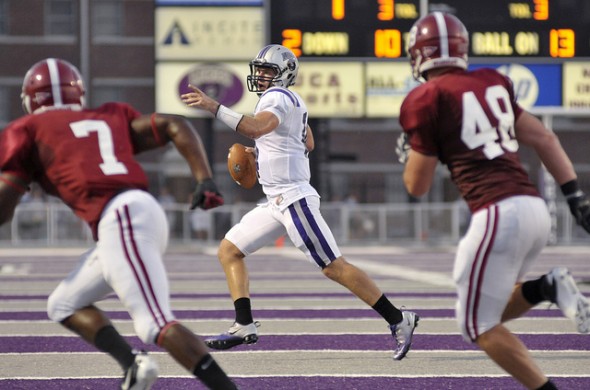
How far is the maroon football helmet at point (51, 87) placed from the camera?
15.1ft

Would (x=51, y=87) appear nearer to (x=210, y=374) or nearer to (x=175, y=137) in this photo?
(x=175, y=137)

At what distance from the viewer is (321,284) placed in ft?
41.0

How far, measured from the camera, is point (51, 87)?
4594mm

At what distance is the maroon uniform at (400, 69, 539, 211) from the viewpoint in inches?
171

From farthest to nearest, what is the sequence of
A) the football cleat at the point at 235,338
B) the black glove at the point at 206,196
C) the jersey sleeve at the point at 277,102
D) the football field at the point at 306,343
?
1. the football cleat at the point at 235,338
2. the jersey sleeve at the point at 277,102
3. the football field at the point at 306,343
4. the black glove at the point at 206,196

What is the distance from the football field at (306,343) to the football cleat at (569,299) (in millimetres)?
1237

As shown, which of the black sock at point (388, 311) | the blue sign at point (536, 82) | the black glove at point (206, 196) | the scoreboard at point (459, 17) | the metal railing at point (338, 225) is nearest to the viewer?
the black glove at point (206, 196)

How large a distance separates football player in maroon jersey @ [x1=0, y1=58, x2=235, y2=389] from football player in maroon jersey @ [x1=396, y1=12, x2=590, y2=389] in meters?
0.87

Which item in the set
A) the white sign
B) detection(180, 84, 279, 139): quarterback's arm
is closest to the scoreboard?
the white sign

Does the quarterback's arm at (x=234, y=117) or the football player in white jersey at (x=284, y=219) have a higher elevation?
the quarterback's arm at (x=234, y=117)

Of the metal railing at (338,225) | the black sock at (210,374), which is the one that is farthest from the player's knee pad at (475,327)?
the metal railing at (338,225)

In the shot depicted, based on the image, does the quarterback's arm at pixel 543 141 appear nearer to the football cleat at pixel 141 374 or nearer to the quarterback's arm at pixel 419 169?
the quarterback's arm at pixel 419 169

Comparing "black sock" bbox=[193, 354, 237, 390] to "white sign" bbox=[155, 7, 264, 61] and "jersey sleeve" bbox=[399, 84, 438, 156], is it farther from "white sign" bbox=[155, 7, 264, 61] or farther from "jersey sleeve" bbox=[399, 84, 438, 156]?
"white sign" bbox=[155, 7, 264, 61]

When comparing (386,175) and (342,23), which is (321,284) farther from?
(386,175)
